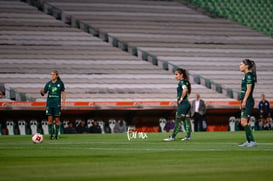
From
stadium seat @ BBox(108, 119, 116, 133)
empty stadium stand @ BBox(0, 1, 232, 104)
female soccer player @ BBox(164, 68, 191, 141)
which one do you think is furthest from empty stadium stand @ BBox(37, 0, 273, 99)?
female soccer player @ BBox(164, 68, 191, 141)

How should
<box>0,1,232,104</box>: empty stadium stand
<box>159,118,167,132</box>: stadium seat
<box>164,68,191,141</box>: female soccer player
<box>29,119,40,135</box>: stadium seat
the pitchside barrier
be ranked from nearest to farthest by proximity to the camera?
<box>164,68,191,141</box>: female soccer player, the pitchside barrier, <box>29,119,40,135</box>: stadium seat, <box>0,1,232,104</box>: empty stadium stand, <box>159,118,167,132</box>: stadium seat

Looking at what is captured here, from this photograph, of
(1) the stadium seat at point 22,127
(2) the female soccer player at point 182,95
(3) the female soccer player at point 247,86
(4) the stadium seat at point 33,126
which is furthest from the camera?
(4) the stadium seat at point 33,126

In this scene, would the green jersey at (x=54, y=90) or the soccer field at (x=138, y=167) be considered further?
the green jersey at (x=54, y=90)

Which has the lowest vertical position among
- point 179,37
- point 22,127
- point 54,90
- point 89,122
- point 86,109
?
point 22,127

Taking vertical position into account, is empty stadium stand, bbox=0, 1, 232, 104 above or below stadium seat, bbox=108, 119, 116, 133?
above

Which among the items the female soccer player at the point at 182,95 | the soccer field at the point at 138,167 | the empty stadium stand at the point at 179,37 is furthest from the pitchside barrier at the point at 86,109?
the soccer field at the point at 138,167

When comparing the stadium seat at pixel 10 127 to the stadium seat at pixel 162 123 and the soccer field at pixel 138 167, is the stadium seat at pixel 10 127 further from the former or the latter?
the soccer field at pixel 138 167

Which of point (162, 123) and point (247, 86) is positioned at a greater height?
point (247, 86)

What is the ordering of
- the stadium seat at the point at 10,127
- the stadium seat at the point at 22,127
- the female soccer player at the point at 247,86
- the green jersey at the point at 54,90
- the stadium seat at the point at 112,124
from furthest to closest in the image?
1. the stadium seat at the point at 112,124
2. the stadium seat at the point at 22,127
3. the stadium seat at the point at 10,127
4. the green jersey at the point at 54,90
5. the female soccer player at the point at 247,86

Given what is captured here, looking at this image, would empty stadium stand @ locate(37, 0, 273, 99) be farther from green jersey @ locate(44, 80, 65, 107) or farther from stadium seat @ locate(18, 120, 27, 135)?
green jersey @ locate(44, 80, 65, 107)

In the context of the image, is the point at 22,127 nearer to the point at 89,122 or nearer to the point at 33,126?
the point at 33,126

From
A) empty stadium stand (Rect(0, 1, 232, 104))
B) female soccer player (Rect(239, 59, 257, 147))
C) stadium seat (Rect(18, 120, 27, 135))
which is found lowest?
stadium seat (Rect(18, 120, 27, 135))

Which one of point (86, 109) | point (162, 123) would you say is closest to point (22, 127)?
point (86, 109)

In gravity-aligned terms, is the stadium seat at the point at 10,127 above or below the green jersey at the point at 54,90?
below
